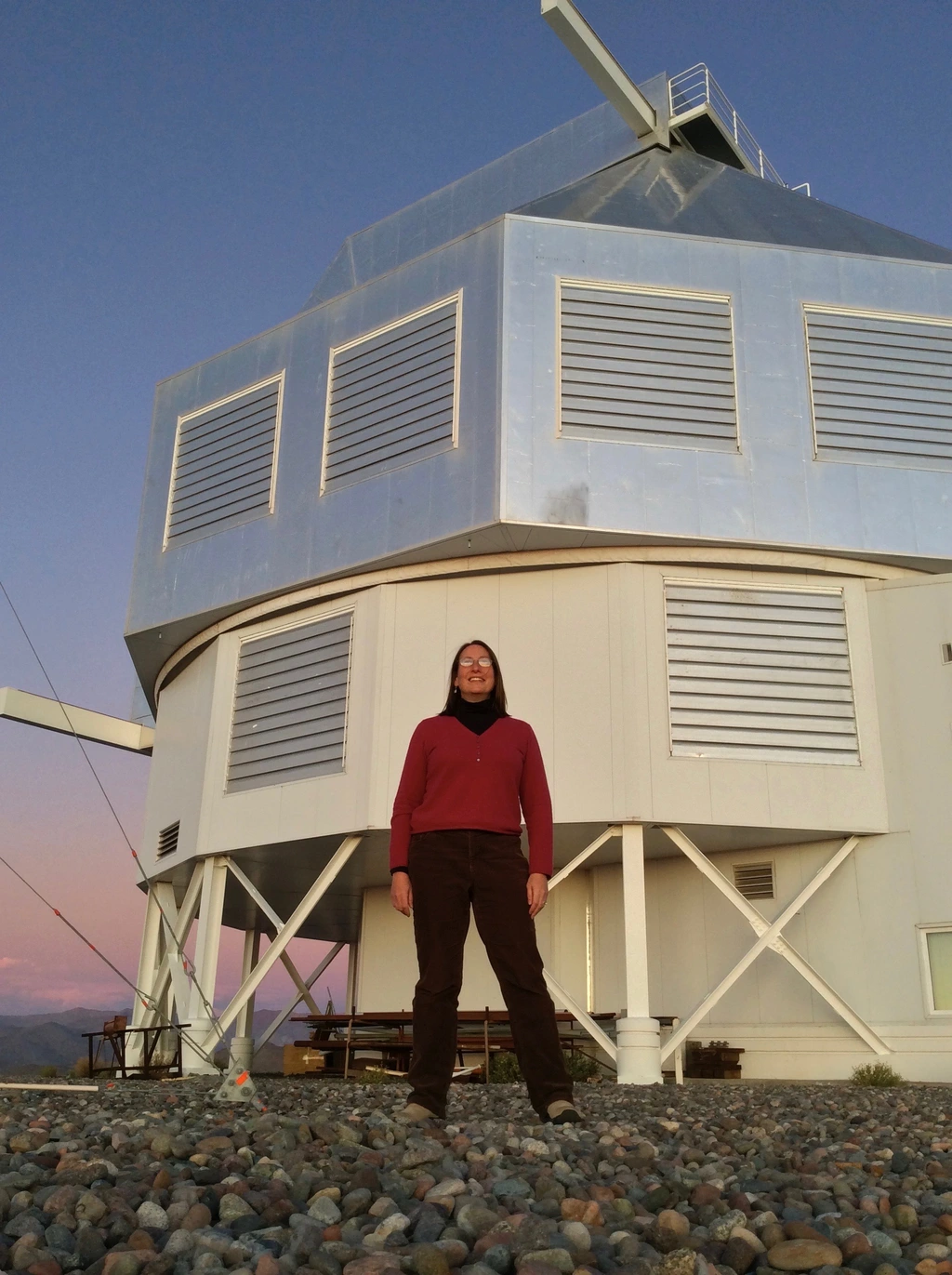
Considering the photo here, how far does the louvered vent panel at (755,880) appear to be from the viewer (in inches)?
580

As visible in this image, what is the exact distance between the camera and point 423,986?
197 inches

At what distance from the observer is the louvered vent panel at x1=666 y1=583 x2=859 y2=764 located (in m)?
13.6

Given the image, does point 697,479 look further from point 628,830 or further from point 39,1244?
point 39,1244

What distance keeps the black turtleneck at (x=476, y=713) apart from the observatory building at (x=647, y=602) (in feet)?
25.7

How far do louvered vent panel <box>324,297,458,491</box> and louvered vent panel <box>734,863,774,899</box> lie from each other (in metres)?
6.89

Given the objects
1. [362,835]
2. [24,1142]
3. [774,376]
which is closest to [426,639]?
[362,835]

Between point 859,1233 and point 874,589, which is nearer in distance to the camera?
point 859,1233

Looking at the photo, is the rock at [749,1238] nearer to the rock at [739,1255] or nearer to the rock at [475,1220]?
the rock at [739,1255]

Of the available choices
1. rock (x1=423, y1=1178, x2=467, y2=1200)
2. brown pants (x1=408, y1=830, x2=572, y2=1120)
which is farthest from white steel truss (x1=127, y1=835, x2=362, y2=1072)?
A: rock (x1=423, y1=1178, x2=467, y2=1200)

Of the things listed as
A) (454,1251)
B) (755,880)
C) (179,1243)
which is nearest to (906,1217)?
(454,1251)

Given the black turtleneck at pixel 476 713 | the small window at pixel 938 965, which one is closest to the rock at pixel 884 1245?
the black turtleneck at pixel 476 713

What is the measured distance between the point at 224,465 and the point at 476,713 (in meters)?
12.5

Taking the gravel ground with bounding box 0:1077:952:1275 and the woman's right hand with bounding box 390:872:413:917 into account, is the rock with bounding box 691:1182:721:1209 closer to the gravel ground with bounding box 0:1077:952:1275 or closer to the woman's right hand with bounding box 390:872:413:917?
the gravel ground with bounding box 0:1077:952:1275

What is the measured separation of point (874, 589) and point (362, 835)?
23.9 ft
